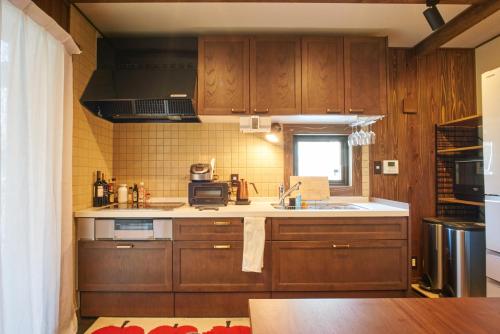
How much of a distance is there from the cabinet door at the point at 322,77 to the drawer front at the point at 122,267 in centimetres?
168

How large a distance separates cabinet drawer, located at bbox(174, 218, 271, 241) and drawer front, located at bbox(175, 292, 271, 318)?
44 cm

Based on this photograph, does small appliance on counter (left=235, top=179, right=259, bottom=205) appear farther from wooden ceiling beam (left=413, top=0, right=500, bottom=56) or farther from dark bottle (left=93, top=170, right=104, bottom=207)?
wooden ceiling beam (left=413, top=0, right=500, bottom=56)

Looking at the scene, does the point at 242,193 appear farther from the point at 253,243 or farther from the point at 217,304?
the point at 217,304

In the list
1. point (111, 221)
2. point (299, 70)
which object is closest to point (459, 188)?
point (299, 70)

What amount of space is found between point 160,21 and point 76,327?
242cm

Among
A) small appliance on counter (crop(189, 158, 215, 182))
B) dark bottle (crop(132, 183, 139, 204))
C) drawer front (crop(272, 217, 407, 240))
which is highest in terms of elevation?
small appliance on counter (crop(189, 158, 215, 182))

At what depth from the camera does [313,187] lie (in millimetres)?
2578

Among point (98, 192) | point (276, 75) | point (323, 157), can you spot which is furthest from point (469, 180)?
point (98, 192)

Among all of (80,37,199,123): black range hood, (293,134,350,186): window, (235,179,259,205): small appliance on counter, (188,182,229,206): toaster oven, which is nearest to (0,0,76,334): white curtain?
(80,37,199,123): black range hood

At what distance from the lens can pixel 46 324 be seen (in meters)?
1.66

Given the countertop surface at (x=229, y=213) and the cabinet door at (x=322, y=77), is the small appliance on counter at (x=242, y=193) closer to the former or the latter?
the countertop surface at (x=229, y=213)

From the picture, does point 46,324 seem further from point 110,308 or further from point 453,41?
point 453,41

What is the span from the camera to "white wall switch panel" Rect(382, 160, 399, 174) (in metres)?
2.69

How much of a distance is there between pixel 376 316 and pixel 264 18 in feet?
7.14
